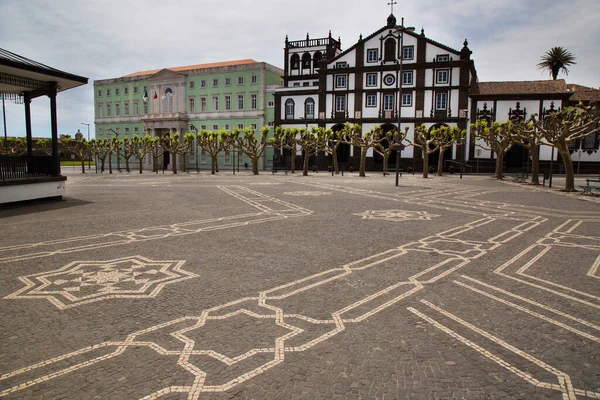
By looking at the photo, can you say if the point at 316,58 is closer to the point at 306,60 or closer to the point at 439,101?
the point at 306,60

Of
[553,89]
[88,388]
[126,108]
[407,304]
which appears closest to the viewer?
[88,388]

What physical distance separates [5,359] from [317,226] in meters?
7.50

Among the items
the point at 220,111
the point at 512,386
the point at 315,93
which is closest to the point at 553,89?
the point at 315,93

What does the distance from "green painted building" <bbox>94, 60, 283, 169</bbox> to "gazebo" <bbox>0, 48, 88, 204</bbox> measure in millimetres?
40812

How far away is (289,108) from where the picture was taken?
53.4 metres

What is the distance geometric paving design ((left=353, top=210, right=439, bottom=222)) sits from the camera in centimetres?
1201

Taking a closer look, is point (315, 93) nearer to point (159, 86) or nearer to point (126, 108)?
point (159, 86)

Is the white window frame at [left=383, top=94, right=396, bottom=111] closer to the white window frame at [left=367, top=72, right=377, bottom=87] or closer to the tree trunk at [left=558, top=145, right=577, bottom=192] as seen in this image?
the white window frame at [left=367, top=72, right=377, bottom=87]

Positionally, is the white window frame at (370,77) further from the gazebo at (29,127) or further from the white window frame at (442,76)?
the gazebo at (29,127)

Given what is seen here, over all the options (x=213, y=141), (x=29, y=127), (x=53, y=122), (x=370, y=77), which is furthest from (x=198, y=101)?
(x=53, y=122)

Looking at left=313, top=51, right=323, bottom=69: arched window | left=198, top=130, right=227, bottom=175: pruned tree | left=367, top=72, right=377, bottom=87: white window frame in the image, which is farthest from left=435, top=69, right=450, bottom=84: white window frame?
left=198, top=130, right=227, bottom=175: pruned tree

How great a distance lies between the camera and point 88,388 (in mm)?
3246

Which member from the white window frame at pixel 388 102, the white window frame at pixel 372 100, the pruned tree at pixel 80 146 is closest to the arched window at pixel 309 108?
the white window frame at pixel 372 100

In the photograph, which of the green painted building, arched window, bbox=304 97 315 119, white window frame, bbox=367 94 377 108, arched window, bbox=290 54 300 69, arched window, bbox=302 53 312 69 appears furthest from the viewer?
the green painted building
